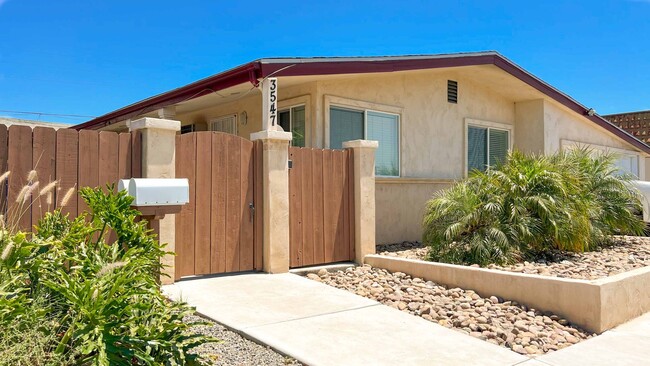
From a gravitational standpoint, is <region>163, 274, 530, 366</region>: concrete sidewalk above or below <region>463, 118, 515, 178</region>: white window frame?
below

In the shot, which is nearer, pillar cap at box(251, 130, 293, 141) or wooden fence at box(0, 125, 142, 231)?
wooden fence at box(0, 125, 142, 231)

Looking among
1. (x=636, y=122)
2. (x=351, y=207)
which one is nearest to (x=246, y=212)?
(x=351, y=207)

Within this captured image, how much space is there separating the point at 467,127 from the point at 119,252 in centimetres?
1038

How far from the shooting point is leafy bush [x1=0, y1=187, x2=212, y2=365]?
3.16 meters

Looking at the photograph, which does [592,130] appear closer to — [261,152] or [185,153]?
[261,152]

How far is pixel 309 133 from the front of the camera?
32.6 feet

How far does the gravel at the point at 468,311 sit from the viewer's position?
17.1ft

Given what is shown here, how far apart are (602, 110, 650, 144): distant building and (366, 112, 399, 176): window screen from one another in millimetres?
15155

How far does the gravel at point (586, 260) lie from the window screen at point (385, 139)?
5.51 ft

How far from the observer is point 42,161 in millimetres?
5688

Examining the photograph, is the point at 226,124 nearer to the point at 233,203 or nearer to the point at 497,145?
the point at 233,203

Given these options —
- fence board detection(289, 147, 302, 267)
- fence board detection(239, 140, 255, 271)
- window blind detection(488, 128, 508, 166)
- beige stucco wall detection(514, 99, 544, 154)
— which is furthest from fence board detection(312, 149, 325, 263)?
beige stucco wall detection(514, 99, 544, 154)

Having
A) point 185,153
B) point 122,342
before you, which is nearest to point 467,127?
point 185,153

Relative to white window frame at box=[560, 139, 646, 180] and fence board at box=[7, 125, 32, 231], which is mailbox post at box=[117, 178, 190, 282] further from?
white window frame at box=[560, 139, 646, 180]
